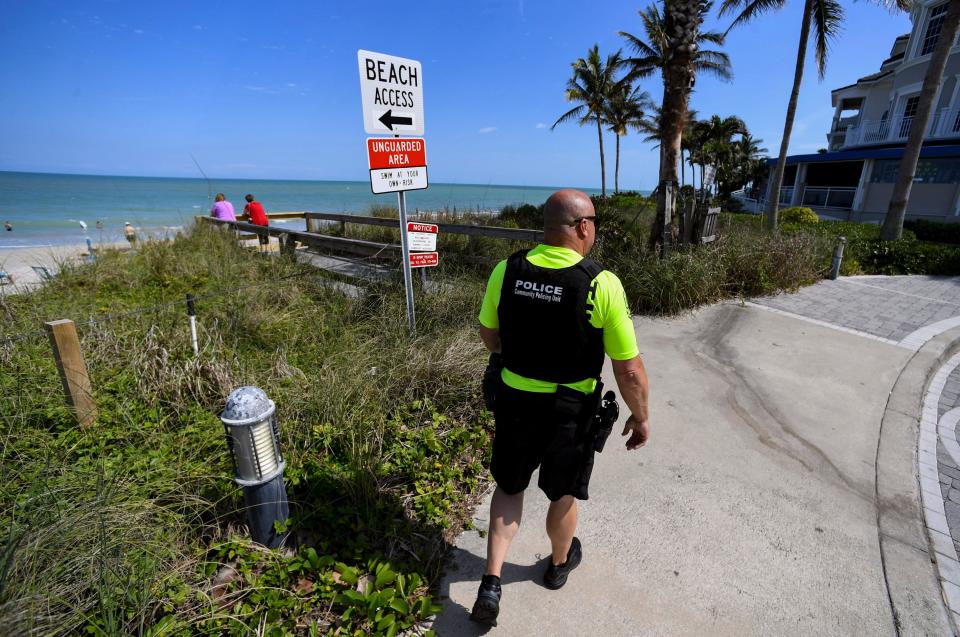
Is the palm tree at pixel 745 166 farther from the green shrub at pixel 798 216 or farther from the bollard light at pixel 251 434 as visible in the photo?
the bollard light at pixel 251 434

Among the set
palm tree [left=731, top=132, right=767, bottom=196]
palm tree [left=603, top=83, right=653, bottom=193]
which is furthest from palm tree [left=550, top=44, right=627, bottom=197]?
palm tree [left=731, top=132, right=767, bottom=196]

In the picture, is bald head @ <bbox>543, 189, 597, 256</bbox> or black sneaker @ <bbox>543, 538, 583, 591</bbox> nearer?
bald head @ <bbox>543, 189, 597, 256</bbox>

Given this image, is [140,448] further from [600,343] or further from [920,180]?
[920,180]

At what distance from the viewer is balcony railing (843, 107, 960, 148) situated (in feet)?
62.0

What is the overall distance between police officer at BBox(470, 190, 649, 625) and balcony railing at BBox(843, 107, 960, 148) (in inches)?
1008

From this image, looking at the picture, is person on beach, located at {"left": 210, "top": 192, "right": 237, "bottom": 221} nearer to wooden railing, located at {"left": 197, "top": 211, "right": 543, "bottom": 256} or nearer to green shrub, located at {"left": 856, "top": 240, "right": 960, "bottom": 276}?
wooden railing, located at {"left": 197, "top": 211, "right": 543, "bottom": 256}

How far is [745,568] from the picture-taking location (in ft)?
7.67

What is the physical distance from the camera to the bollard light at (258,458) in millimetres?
2008

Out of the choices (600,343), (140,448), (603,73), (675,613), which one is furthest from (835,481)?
(603,73)

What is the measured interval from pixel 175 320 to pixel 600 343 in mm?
4178

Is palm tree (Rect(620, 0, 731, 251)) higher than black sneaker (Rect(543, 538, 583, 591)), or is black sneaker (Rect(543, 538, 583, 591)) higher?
palm tree (Rect(620, 0, 731, 251))

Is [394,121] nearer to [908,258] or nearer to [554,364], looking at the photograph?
[554,364]

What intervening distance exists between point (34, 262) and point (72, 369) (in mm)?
9280

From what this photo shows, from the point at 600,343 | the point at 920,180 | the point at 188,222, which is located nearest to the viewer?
the point at 600,343
